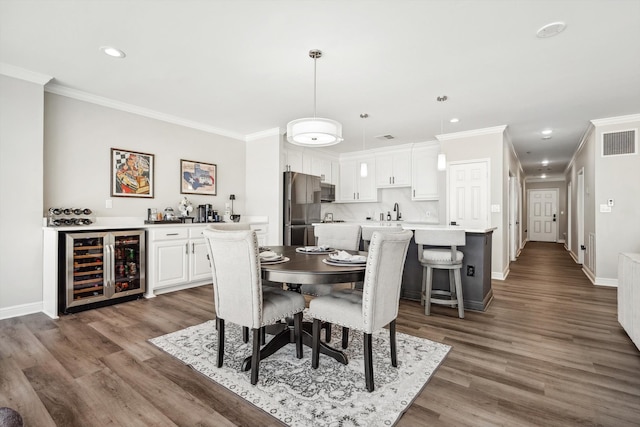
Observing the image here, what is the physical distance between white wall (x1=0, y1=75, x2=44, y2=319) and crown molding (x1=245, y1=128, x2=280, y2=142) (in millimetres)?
2866

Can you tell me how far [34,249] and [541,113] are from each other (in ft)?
21.2

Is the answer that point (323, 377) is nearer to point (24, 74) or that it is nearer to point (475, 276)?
point (475, 276)

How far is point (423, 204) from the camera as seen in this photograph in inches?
250

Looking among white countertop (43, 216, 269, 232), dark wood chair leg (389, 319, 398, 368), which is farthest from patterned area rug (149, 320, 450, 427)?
white countertop (43, 216, 269, 232)

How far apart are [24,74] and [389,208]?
6.05 meters

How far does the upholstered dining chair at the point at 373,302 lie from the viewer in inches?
72.0

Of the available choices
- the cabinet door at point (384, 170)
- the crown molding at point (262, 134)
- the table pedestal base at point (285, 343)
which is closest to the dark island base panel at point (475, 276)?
the table pedestal base at point (285, 343)

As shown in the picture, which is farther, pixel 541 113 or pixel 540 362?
pixel 541 113

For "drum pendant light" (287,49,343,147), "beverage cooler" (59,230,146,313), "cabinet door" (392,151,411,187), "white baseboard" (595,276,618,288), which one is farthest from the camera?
"cabinet door" (392,151,411,187)

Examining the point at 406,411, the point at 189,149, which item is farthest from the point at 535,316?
the point at 189,149

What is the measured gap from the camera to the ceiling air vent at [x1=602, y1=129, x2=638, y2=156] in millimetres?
4379

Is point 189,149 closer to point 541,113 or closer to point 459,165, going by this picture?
point 459,165

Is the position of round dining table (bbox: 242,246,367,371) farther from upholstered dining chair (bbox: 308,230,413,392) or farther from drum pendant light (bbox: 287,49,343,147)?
drum pendant light (bbox: 287,49,343,147)

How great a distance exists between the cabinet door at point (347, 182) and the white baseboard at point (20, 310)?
217 inches
